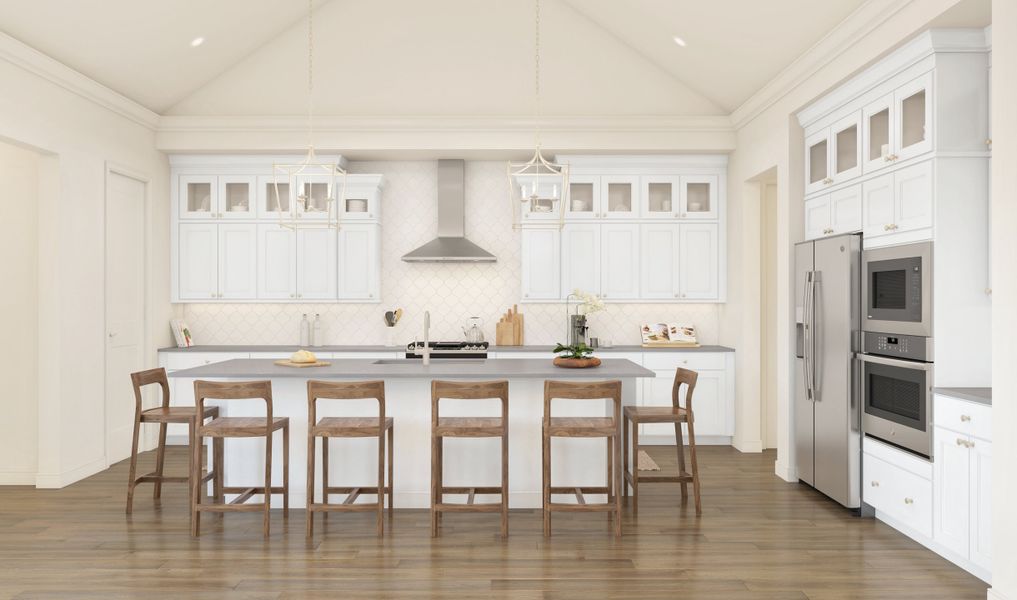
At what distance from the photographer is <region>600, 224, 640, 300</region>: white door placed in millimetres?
6953

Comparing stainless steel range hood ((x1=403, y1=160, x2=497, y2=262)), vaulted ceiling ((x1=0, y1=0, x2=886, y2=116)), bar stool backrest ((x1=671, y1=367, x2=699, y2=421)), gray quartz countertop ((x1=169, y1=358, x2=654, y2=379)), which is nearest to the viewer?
gray quartz countertop ((x1=169, y1=358, x2=654, y2=379))

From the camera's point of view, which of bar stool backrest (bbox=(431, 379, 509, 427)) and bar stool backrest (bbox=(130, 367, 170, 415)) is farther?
bar stool backrest (bbox=(130, 367, 170, 415))

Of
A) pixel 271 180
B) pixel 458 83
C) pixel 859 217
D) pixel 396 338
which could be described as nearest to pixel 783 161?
pixel 859 217

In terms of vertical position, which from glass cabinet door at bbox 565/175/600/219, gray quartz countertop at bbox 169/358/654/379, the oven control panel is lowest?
gray quartz countertop at bbox 169/358/654/379

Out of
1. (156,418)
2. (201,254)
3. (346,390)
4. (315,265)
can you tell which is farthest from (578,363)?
(201,254)

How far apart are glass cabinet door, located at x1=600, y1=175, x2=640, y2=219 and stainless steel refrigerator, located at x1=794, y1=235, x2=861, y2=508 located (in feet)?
6.74

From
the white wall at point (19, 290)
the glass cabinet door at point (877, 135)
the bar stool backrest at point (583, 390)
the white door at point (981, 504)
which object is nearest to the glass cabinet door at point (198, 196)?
the white wall at point (19, 290)

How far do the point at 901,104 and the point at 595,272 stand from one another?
11.1ft

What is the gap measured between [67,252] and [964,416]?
6314 mm

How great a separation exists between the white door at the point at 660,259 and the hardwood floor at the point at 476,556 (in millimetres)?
2618

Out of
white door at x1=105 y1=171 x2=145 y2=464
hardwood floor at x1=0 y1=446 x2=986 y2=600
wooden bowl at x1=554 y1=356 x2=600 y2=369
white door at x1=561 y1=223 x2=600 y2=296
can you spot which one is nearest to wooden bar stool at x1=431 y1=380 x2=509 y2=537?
hardwood floor at x1=0 y1=446 x2=986 y2=600

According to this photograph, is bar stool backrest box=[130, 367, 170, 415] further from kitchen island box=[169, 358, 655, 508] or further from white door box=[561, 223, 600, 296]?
white door box=[561, 223, 600, 296]

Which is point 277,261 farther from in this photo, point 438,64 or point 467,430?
point 467,430

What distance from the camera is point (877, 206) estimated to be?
4273mm
